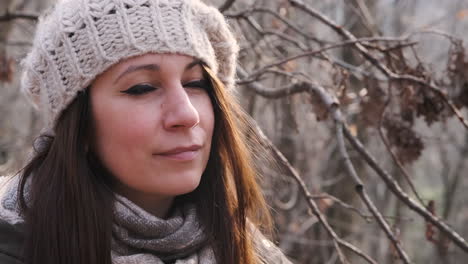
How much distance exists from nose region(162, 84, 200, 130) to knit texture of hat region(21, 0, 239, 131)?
5.4 inches

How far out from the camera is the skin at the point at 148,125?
1.63m

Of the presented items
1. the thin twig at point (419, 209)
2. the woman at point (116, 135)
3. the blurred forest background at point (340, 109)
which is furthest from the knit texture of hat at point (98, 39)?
the thin twig at point (419, 209)

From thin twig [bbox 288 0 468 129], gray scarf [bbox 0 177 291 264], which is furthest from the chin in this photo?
thin twig [bbox 288 0 468 129]

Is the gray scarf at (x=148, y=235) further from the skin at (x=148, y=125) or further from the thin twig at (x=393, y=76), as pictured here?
the thin twig at (x=393, y=76)

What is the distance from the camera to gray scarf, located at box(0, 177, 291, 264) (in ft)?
5.49

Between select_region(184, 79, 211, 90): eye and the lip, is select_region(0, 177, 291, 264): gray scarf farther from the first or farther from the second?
select_region(184, 79, 211, 90): eye

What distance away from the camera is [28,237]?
159 centimetres

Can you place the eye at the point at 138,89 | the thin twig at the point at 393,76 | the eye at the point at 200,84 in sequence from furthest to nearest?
the thin twig at the point at 393,76 < the eye at the point at 200,84 < the eye at the point at 138,89

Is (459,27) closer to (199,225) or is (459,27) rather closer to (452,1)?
(452,1)

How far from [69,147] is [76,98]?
16 cm

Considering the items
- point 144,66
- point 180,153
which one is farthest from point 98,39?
point 180,153

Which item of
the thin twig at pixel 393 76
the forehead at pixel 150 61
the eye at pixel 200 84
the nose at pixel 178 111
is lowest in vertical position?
the nose at pixel 178 111

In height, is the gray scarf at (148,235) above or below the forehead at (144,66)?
below

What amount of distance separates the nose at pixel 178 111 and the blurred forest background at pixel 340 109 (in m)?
0.71
